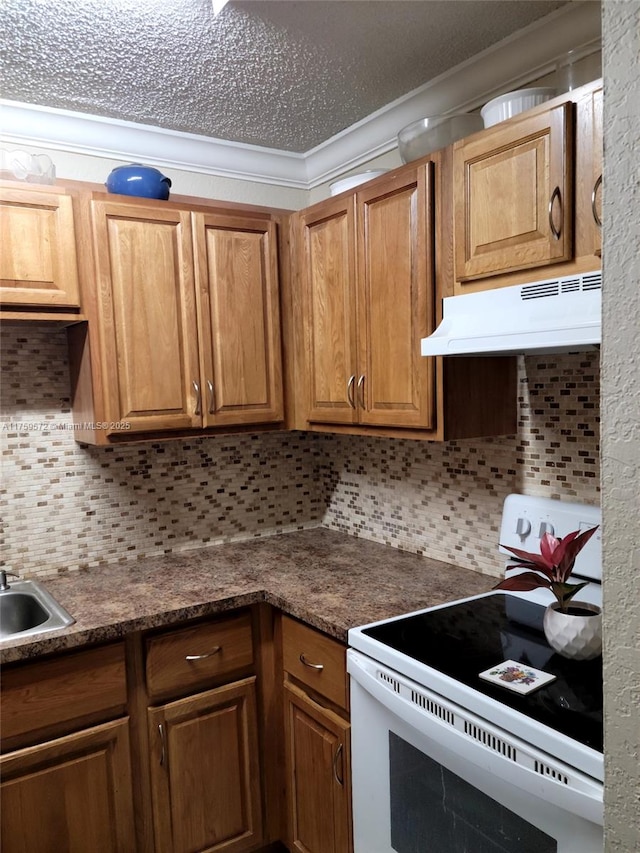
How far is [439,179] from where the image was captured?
164 centimetres

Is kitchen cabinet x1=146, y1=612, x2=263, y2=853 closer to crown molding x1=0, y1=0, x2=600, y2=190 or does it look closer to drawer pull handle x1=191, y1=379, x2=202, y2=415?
drawer pull handle x1=191, y1=379, x2=202, y2=415

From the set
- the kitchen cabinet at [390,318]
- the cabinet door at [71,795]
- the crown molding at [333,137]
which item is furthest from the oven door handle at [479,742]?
the crown molding at [333,137]

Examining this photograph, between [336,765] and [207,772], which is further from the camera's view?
[207,772]

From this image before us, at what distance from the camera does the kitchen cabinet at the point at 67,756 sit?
1562 millimetres

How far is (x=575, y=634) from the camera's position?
1.28m

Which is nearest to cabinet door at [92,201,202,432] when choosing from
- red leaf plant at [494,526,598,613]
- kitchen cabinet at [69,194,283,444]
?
kitchen cabinet at [69,194,283,444]

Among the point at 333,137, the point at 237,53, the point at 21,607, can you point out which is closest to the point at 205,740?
the point at 21,607

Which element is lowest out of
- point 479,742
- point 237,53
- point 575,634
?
point 479,742

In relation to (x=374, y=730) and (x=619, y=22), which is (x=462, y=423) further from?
(x=619, y=22)

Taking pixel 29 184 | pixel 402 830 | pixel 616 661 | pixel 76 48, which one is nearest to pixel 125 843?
pixel 402 830

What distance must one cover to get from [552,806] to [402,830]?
50 cm

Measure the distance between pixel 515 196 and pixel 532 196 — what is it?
0.05 metres

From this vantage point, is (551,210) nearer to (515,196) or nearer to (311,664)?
(515,196)

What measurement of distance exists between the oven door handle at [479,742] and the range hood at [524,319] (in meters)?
0.74
